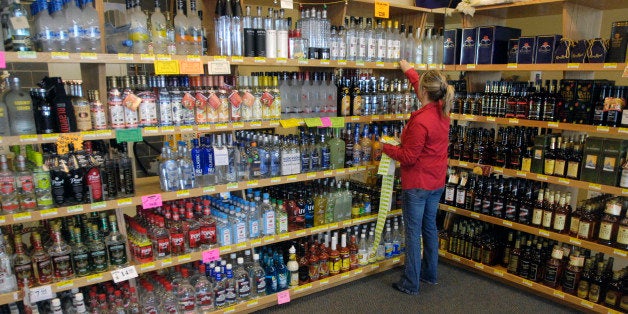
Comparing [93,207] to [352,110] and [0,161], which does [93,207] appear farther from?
[352,110]

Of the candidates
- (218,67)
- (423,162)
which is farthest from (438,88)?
(218,67)

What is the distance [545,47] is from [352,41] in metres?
1.58

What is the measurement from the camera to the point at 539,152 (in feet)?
11.4

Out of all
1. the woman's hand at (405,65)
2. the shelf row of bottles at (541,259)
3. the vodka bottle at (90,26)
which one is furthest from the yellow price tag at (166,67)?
the shelf row of bottles at (541,259)

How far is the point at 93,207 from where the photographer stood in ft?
8.30

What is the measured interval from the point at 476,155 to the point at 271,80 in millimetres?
2106

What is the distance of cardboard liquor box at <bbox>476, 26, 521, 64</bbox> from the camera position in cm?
372

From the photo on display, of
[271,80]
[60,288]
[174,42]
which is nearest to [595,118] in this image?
[271,80]

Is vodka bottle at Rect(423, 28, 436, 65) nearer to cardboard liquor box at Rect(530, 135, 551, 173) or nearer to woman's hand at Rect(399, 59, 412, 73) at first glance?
woman's hand at Rect(399, 59, 412, 73)

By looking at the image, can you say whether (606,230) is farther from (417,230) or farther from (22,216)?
(22,216)

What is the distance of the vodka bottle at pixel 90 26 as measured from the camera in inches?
95.0

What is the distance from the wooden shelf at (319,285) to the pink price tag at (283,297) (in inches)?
1.3

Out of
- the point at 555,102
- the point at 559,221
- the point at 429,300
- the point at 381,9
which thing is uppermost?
the point at 381,9

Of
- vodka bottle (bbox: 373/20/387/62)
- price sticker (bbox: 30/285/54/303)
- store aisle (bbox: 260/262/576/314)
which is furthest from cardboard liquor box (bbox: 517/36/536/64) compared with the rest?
price sticker (bbox: 30/285/54/303)
